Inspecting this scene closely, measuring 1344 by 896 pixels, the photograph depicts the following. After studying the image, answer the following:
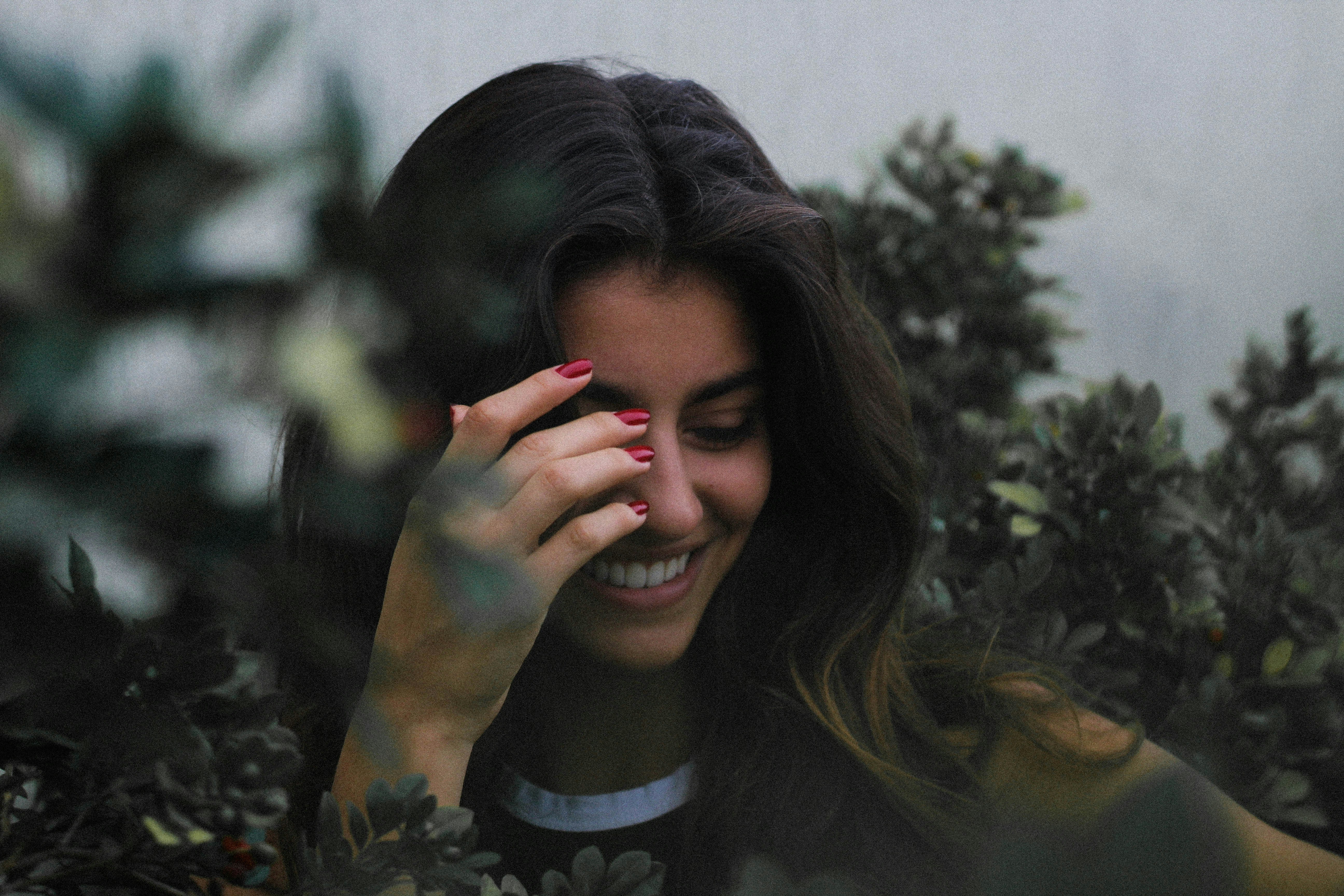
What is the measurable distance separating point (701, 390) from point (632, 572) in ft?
0.88

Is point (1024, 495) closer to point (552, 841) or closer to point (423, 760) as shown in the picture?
point (552, 841)

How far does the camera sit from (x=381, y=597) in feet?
3.24

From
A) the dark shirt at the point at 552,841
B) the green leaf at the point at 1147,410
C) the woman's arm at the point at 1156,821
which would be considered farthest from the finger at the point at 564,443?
the green leaf at the point at 1147,410

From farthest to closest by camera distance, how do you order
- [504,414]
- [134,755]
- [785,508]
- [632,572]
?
1. [785,508]
2. [632,572]
3. [504,414]
4. [134,755]

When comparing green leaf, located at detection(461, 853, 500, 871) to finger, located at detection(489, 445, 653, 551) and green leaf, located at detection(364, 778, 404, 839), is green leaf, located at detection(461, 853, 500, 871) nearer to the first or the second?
green leaf, located at detection(364, 778, 404, 839)

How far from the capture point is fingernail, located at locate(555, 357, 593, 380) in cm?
121

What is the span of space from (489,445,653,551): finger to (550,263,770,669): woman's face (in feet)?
0.46

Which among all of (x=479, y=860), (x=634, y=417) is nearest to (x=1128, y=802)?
(x=479, y=860)

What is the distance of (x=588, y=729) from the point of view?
5.63 ft

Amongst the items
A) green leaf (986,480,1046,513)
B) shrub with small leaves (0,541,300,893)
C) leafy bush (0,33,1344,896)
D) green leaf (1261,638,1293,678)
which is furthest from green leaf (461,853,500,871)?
green leaf (1261,638,1293,678)

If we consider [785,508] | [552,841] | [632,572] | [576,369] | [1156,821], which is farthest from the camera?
[785,508]

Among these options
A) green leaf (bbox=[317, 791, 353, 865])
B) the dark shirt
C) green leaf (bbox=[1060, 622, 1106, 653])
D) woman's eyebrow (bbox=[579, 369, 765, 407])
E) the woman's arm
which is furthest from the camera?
green leaf (bbox=[1060, 622, 1106, 653])

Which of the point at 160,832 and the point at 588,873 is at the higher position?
the point at 160,832

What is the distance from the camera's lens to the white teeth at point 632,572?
1.45m
